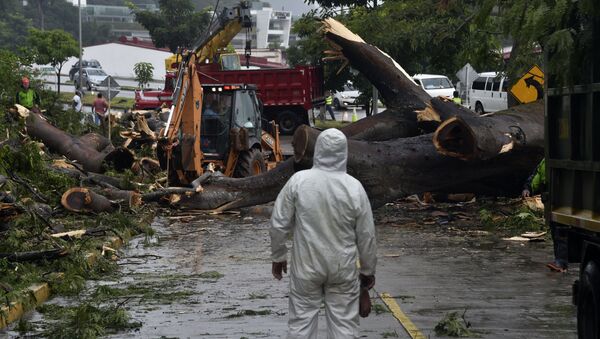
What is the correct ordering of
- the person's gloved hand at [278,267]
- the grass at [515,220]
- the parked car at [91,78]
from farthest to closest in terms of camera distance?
1. the parked car at [91,78]
2. the grass at [515,220]
3. the person's gloved hand at [278,267]

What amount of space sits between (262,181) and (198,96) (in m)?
3.33

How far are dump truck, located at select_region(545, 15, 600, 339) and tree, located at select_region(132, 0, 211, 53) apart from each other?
72.9 meters

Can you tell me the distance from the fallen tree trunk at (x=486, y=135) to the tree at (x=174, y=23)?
64.3 meters

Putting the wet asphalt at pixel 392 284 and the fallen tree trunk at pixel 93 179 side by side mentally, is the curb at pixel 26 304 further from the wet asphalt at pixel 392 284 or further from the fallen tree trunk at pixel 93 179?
the fallen tree trunk at pixel 93 179

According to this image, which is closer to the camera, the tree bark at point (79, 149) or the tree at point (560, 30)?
the tree at point (560, 30)

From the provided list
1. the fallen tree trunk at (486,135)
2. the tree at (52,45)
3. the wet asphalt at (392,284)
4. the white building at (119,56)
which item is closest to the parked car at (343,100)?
the tree at (52,45)

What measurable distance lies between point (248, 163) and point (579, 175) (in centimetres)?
1582

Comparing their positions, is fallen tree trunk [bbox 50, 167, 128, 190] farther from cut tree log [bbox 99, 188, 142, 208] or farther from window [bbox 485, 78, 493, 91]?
window [bbox 485, 78, 493, 91]

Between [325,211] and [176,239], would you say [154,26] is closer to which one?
[176,239]

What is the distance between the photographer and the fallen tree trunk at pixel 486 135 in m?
17.1

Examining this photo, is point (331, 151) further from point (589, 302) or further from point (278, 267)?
point (589, 302)

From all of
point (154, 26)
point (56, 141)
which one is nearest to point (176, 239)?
point (56, 141)

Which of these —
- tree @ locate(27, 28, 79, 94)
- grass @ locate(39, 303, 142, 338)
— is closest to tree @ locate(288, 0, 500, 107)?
grass @ locate(39, 303, 142, 338)

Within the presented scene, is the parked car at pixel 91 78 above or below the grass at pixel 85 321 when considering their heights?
above
